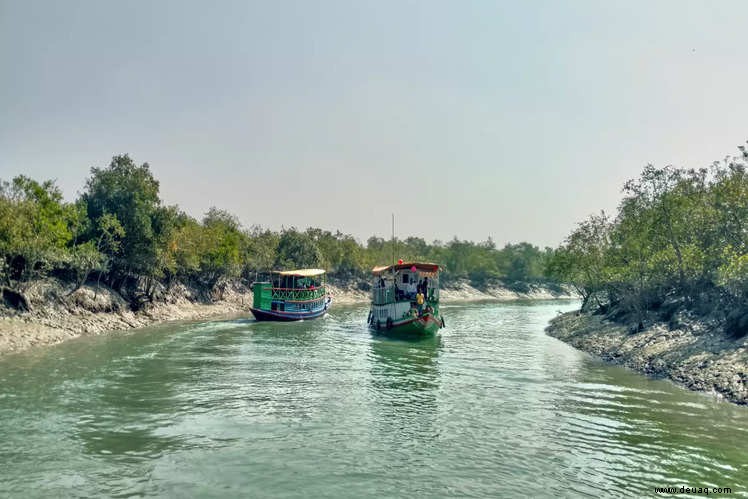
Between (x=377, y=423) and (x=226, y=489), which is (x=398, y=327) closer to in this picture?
(x=377, y=423)

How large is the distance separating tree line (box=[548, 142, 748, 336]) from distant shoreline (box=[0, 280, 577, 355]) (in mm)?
37610

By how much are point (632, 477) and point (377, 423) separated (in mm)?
7037

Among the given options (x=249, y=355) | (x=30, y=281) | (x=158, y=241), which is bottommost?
(x=249, y=355)

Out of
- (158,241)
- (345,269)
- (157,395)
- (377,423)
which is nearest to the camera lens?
(377,423)

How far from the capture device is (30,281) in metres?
36.2

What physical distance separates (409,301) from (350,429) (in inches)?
905

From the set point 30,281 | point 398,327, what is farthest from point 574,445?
point 30,281

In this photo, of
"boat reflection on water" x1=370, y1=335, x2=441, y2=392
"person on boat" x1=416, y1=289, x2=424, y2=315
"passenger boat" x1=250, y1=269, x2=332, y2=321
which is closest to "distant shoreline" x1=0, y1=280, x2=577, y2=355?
"passenger boat" x1=250, y1=269, x2=332, y2=321

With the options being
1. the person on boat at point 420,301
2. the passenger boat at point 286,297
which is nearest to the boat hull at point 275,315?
the passenger boat at point 286,297

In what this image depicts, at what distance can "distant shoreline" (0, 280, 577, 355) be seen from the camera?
101ft

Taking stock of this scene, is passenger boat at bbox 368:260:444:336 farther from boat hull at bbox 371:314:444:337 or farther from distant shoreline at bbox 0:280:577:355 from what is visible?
distant shoreline at bbox 0:280:577:355

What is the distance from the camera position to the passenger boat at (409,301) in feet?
121

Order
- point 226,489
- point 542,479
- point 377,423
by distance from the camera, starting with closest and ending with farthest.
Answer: point 226,489
point 542,479
point 377,423

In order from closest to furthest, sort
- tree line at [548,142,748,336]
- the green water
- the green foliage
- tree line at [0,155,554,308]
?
the green water, tree line at [548,142,748,336], tree line at [0,155,554,308], the green foliage
